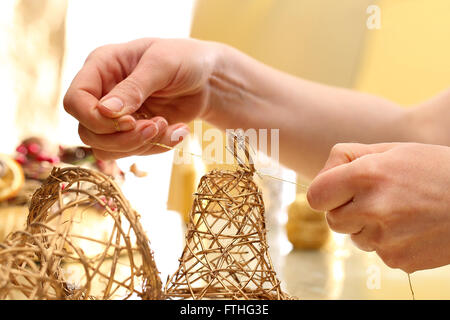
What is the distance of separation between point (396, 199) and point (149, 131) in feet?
0.97

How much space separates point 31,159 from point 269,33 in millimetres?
1088

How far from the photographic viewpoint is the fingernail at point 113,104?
560 millimetres

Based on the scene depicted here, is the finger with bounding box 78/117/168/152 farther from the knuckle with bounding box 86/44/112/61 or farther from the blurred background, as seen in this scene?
the blurred background

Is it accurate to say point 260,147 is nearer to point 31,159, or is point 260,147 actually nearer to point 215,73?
point 215,73

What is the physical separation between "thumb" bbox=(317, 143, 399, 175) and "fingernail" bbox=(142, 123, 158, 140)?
21 cm

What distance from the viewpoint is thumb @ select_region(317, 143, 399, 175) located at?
0.51 metres

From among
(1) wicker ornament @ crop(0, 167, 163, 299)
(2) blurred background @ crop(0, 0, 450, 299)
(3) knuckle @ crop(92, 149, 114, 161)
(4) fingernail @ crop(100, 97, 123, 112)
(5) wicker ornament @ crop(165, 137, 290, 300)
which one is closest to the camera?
(1) wicker ornament @ crop(0, 167, 163, 299)

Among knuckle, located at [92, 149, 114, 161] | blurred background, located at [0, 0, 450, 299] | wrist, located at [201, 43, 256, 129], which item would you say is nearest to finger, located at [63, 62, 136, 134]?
knuckle, located at [92, 149, 114, 161]

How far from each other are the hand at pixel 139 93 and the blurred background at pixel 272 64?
33cm

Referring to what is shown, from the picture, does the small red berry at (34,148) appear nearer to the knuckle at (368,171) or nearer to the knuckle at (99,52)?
the knuckle at (99,52)

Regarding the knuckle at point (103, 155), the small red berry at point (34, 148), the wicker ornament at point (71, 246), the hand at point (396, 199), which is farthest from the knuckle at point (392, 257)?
the small red berry at point (34, 148)

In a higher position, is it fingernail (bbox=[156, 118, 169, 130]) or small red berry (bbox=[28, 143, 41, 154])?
small red berry (bbox=[28, 143, 41, 154])
